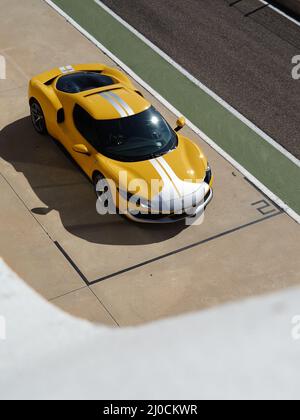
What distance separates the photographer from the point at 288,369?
8750 mm

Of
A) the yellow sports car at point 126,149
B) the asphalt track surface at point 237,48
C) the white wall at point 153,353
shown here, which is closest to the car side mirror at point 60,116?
the yellow sports car at point 126,149

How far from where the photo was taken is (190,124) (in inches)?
537

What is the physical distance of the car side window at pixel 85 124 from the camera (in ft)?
37.6

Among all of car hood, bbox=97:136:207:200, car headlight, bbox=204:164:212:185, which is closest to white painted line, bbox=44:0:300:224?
car headlight, bbox=204:164:212:185

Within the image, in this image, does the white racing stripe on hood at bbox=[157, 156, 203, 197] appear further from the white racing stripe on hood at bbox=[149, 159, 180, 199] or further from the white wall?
the white wall

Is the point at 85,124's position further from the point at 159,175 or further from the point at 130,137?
the point at 159,175

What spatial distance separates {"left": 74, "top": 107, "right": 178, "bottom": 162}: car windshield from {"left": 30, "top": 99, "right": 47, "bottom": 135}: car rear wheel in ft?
4.21

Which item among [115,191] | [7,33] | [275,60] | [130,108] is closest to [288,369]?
[115,191]

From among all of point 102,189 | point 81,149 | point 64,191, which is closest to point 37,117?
point 64,191

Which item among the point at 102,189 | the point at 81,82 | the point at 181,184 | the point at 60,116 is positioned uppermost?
the point at 81,82

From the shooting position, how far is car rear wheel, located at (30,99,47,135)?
12.7m

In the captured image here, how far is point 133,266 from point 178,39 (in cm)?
744

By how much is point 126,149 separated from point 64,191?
54.6 inches

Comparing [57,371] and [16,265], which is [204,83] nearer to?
[16,265]
